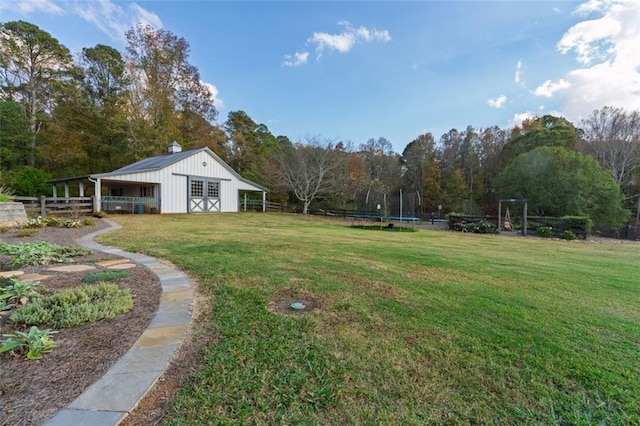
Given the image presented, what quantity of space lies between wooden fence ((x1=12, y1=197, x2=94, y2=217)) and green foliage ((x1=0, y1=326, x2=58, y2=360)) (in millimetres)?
12468

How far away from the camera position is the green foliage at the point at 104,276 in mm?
3525

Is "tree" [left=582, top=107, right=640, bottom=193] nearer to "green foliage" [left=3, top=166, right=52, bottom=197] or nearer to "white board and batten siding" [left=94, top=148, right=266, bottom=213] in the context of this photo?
"white board and batten siding" [left=94, top=148, right=266, bottom=213]

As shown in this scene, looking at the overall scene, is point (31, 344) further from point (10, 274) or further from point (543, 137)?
point (543, 137)

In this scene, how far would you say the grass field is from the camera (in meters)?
1.52

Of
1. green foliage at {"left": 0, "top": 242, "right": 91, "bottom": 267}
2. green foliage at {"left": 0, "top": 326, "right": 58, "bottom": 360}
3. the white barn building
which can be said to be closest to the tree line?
the white barn building

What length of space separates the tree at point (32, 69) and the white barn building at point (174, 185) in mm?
8448

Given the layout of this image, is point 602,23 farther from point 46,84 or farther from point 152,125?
point 46,84

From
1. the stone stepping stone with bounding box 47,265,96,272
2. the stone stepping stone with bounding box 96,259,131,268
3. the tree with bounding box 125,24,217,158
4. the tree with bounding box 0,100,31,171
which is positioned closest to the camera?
the stone stepping stone with bounding box 47,265,96,272

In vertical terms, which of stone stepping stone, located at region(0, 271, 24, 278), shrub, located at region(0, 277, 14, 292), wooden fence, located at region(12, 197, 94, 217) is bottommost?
shrub, located at region(0, 277, 14, 292)

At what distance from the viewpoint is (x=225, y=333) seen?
2.30 m

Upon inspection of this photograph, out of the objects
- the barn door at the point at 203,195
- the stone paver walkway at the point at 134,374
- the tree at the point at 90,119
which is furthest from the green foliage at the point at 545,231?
the tree at the point at 90,119

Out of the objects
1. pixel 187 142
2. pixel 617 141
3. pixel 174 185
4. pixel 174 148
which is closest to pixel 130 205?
pixel 174 185

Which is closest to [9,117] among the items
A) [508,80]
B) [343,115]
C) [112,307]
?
[343,115]

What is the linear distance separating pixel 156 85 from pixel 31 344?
26.5 meters
